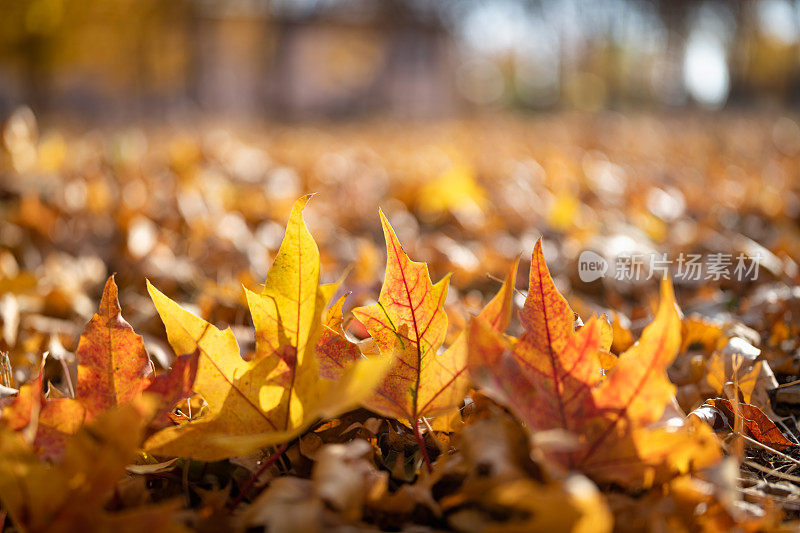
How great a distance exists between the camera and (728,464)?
58 centimetres

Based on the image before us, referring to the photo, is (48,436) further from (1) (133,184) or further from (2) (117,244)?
(1) (133,184)

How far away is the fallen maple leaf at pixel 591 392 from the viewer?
0.64 meters

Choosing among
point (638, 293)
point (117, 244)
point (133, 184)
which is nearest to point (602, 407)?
point (638, 293)

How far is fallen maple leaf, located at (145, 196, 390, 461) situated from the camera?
75cm

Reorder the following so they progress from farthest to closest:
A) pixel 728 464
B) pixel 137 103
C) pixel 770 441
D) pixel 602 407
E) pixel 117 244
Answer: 1. pixel 137 103
2. pixel 117 244
3. pixel 770 441
4. pixel 602 407
5. pixel 728 464

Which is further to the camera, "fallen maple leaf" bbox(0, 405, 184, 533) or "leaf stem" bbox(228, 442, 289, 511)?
"leaf stem" bbox(228, 442, 289, 511)

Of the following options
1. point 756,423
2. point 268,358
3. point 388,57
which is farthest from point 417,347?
point 388,57

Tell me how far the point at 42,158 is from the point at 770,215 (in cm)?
296

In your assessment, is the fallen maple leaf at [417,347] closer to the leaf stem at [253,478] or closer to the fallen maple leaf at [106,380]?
the leaf stem at [253,478]

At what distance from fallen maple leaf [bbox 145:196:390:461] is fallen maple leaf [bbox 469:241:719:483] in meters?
0.19

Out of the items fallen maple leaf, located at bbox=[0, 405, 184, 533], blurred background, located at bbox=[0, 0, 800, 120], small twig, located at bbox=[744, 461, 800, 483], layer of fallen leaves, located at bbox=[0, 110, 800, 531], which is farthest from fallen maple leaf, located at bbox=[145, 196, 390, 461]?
blurred background, located at bbox=[0, 0, 800, 120]

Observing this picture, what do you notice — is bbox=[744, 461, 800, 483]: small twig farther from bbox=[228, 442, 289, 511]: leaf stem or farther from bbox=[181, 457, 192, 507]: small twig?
bbox=[181, 457, 192, 507]: small twig

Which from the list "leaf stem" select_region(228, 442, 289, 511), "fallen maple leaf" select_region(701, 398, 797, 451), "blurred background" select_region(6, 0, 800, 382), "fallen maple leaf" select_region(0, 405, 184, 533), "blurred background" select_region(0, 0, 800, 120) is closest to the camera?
"fallen maple leaf" select_region(0, 405, 184, 533)

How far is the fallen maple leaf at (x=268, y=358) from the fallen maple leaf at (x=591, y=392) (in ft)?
0.62
